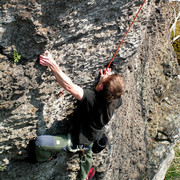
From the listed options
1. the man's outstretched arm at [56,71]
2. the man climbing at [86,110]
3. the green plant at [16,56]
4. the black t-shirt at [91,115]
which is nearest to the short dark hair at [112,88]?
the man climbing at [86,110]

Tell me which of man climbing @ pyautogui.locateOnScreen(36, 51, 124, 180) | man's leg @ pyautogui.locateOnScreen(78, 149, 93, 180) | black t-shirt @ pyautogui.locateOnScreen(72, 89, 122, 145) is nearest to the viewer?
man climbing @ pyautogui.locateOnScreen(36, 51, 124, 180)

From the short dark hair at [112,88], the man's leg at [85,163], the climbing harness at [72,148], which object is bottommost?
the man's leg at [85,163]

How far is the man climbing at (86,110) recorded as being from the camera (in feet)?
12.3

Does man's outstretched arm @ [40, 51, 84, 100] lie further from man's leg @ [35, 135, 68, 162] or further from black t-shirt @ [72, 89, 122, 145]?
man's leg @ [35, 135, 68, 162]

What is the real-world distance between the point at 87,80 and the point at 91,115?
31.9 inches

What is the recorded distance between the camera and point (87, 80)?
4605 millimetres

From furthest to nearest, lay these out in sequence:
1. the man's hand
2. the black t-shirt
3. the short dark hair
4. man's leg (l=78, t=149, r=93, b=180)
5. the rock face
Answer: man's leg (l=78, t=149, r=93, b=180) → the black t-shirt → the short dark hair → the man's hand → the rock face

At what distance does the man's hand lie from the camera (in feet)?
11.9

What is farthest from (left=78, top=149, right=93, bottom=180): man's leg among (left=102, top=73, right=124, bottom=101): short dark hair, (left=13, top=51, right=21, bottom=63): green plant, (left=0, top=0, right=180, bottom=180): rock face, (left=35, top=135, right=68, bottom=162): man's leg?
(left=13, top=51, right=21, bottom=63): green plant

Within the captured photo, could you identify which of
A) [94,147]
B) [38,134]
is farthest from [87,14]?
[94,147]

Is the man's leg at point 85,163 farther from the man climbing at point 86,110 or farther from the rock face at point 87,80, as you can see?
the rock face at point 87,80

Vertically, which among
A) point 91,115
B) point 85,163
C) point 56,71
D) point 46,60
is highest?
point 46,60

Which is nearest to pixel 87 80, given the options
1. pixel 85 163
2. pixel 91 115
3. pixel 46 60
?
pixel 91 115

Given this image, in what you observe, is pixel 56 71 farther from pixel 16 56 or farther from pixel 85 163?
pixel 85 163
